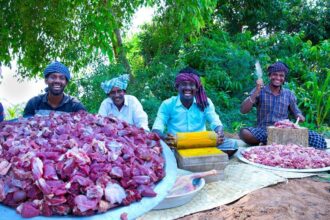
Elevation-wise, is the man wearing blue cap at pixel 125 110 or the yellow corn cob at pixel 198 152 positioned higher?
the man wearing blue cap at pixel 125 110

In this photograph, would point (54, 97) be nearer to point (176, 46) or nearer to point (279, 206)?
point (279, 206)

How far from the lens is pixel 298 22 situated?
8641mm

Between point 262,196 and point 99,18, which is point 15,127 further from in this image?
point 99,18

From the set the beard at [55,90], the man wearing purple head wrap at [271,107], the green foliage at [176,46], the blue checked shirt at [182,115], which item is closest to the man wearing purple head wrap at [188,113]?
the blue checked shirt at [182,115]

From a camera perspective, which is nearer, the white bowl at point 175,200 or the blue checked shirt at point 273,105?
the white bowl at point 175,200

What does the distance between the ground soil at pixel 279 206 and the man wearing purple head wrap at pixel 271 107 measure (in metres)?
1.28

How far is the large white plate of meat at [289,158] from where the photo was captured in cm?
346

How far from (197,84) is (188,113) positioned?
0.36 meters

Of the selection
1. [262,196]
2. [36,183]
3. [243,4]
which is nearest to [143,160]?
[36,183]

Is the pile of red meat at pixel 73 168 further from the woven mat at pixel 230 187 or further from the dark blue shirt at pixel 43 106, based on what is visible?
the dark blue shirt at pixel 43 106

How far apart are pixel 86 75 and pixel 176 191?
4.35 meters

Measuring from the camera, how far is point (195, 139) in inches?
128

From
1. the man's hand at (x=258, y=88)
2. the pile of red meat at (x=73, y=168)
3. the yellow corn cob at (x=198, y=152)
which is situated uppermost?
the man's hand at (x=258, y=88)

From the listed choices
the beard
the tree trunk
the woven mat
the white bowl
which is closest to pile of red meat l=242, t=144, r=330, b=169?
Answer: the woven mat
